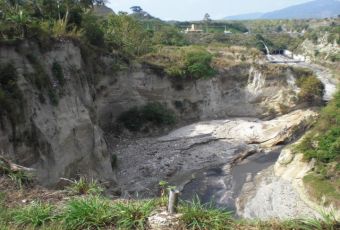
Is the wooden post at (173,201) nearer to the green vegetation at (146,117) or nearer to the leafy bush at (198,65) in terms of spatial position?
the green vegetation at (146,117)

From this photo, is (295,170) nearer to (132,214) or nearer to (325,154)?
(325,154)

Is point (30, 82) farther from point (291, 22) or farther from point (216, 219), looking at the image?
point (291, 22)

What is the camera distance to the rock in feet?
24.2

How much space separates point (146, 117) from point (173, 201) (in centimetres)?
3121

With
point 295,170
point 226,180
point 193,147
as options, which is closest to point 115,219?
point 295,170

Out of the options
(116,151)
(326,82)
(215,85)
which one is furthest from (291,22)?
(116,151)

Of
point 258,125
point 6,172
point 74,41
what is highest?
point 74,41

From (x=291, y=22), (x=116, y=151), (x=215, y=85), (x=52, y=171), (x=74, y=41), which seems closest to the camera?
(x=52, y=171)

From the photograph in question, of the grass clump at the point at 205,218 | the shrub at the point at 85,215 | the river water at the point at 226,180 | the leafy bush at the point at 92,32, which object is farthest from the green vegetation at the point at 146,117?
the grass clump at the point at 205,218

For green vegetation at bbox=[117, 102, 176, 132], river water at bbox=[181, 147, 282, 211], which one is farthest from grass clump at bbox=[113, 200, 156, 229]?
green vegetation at bbox=[117, 102, 176, 132]

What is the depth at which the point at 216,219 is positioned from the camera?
7.32 m

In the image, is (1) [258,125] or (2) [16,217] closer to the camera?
(2) [16,217]

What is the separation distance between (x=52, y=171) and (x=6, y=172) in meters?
12.2

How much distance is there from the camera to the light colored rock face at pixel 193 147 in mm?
31297
